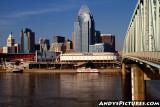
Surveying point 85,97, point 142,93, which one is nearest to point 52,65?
point 85,97

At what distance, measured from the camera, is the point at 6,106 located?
3684 centimetres

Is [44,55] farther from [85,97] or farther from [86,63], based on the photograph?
[85,97]

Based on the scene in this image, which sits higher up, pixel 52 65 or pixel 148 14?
pixel 148 14

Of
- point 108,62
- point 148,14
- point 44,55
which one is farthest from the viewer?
point 44,55

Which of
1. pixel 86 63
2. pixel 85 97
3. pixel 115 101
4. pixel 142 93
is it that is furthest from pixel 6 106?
pixel 86 63

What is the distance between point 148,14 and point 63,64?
376ft

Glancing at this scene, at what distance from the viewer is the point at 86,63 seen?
462ft

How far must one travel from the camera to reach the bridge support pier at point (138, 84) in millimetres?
32000

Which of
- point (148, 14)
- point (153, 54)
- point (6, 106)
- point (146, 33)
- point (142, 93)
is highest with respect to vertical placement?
point (148, 14)

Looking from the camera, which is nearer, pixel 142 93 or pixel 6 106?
pixel 142 93

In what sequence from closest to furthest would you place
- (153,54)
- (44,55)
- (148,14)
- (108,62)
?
(153,54), (148,14), (108,62), (44,55)

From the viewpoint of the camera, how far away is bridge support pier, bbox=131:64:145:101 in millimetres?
32000

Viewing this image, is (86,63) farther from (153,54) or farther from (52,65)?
(153,54)

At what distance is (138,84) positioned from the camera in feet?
106
